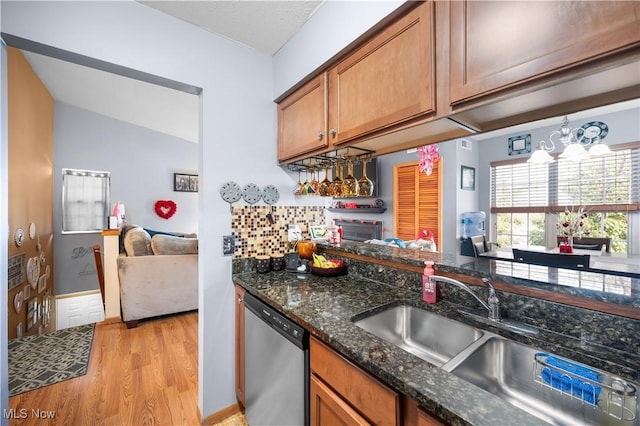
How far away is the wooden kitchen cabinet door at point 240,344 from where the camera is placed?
5.56 feet

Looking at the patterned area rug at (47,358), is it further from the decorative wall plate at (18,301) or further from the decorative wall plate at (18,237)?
the decorative wall plate at (18,237)

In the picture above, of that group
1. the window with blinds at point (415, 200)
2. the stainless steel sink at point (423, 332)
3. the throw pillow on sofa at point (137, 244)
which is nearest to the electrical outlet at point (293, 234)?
the stainless steel sink at point (423, 332)

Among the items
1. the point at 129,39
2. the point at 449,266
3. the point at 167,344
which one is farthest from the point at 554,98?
the point at 167,344

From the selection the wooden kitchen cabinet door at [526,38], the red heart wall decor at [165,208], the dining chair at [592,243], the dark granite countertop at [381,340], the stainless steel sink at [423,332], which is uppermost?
the wooden kitchen cabinet door at [526,38]

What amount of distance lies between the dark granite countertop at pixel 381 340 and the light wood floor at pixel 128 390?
1047 mm

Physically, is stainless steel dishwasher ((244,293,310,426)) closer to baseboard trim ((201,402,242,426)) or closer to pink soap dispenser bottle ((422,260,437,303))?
baseboard trim ((201,402,242,426))

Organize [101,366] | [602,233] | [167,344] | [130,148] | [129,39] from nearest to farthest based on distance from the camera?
[129,39] → [101,366] → [167,344] → [602,233] → [130,148]

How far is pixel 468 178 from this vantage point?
4.76 meters

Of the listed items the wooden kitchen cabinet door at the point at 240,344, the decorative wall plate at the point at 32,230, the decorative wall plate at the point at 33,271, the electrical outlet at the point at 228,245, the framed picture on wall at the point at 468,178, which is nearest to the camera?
the wooden kitchen cabinet door at the point at 240,344

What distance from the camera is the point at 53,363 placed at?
237 centimetres

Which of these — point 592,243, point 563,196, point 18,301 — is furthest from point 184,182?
point 563,196

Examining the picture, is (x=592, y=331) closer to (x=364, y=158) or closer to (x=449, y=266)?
(x=449, y=266)

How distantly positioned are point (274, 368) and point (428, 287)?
0.82 meters

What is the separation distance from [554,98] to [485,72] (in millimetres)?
283
